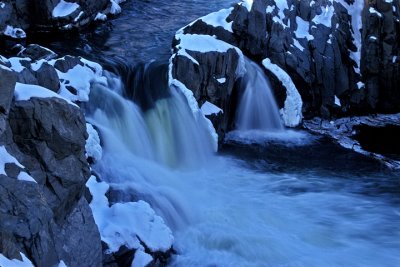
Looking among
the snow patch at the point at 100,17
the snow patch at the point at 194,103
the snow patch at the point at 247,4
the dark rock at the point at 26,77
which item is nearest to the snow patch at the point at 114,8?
the snow patch at the point at 100,17

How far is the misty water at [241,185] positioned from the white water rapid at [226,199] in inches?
1.0

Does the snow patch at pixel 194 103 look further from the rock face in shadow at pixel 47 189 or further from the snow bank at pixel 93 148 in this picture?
the rock face in shadow at pixel 47 189

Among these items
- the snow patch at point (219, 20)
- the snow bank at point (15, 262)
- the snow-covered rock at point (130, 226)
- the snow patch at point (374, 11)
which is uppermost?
the snow patch at point (374, 11)

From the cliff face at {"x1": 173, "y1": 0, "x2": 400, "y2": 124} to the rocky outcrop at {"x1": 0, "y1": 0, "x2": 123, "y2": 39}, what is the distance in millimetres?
4663

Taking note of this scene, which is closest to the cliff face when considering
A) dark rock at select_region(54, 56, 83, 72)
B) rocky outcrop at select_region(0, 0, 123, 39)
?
dark rock at select_region(54, 56, 83, 72)

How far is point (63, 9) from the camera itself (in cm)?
1700

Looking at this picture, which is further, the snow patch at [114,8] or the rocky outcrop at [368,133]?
the snow patch at [114,8]

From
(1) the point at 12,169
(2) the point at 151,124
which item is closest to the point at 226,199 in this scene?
(2) the point at 151,124

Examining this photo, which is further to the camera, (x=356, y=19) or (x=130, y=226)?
(x=356, y=19)

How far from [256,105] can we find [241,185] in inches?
164

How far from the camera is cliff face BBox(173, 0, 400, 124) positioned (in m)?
15.1

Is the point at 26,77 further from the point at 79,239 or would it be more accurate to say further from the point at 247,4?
the point at 247,4

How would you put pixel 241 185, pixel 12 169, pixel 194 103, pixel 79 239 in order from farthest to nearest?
pixel 194 103 < pixel 241 185 < pixel 79 239 < pixel 12 169

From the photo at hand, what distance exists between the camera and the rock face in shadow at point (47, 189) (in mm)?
5145
